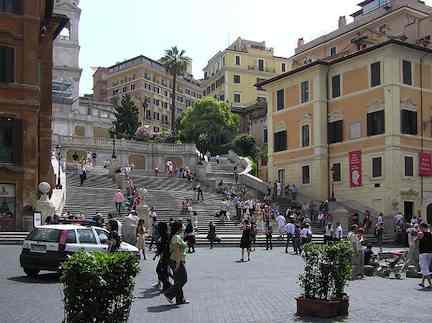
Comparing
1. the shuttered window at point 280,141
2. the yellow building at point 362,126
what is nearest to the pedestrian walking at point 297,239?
the yellow building at point 362,126

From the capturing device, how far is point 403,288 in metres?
17.0

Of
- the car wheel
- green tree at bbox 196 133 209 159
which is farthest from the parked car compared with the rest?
green tree at bbox 196 133 209 159

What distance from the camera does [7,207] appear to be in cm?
3384

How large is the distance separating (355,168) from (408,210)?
14.9 ft

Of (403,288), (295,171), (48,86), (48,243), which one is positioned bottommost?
(403,288)

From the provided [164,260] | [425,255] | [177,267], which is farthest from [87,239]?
[425,255]

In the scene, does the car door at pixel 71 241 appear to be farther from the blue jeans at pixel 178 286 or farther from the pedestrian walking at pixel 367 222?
the pedestrian walking at pixel 367 222

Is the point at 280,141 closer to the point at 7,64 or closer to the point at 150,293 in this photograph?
the point at 7,64

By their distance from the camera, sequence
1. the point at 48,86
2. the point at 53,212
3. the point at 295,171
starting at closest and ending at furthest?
the point at 53,212, the point at 48,86, the point at 295,171

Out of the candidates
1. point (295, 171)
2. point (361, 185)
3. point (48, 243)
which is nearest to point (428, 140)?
point (361, 185)

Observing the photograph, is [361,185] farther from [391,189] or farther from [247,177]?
[247,177]

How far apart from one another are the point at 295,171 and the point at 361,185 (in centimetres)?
699

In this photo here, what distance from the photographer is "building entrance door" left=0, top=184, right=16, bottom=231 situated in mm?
33219

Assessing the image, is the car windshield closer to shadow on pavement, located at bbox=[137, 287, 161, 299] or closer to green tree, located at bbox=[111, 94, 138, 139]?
shadow on pavement, located at bbox=[137, 287, 161, 299]
